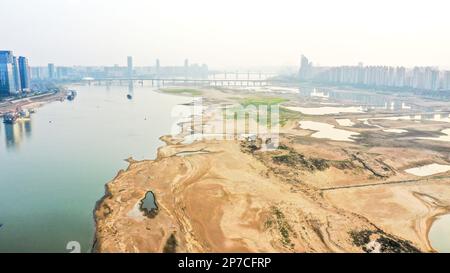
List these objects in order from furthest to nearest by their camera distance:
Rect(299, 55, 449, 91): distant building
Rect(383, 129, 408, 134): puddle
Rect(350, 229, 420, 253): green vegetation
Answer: Rect(299, 55, 449, 91): distant building, Rect(383, 129, 408, 134): puddle, Rect(350, 229, 420, 253): green vegetation

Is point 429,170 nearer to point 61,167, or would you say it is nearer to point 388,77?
point 61,167

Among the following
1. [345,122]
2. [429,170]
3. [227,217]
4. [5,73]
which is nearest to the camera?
[227,217]

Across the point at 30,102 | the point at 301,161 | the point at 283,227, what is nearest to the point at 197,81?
the point at 30,102

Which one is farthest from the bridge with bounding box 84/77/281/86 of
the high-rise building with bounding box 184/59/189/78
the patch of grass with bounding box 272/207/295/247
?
the patch of grass with bounding box 272/207/295/247

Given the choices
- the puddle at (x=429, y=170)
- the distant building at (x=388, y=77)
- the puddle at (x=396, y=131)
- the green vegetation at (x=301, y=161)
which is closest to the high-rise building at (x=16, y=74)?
the green vegetation at (x=301, y=161)

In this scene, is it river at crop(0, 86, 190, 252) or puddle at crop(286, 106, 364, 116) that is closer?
river at crop(0, 86, 190, 252)

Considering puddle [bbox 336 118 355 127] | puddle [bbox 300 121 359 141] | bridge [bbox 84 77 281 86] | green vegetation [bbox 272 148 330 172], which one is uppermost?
bridge [bbox 84 77 281 86]

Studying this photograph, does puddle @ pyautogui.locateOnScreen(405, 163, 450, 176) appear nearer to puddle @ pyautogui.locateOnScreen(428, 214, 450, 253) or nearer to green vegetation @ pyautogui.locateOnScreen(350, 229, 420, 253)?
puddle @ pyautogui.locateOnScreen(428, 214, 450, 253)

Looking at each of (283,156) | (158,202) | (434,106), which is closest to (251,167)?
(283,156)
